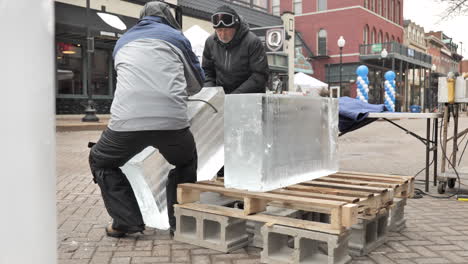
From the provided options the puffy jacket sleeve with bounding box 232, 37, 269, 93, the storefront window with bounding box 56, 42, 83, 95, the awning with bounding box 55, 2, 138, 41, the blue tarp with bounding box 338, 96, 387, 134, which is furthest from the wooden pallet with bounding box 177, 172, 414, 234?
the storefront window with bounding box 56, 42, 83, 95

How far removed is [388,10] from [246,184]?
48793 mm

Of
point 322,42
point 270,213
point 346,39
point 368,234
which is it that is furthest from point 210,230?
point 322,42

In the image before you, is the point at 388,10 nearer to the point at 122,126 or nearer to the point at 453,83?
the point at 453,83

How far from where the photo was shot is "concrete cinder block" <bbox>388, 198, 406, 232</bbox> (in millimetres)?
3934

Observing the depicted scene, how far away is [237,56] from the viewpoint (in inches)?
180

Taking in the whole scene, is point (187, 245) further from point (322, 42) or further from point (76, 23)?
point (322, 42)

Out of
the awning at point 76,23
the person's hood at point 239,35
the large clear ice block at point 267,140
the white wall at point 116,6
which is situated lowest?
the large clear ice block at point 267,140

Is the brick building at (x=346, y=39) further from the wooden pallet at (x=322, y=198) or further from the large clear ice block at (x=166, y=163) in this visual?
the wooden pallet at (x=322, y=198)

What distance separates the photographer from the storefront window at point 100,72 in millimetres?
21078

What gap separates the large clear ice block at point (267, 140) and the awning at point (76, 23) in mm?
14518

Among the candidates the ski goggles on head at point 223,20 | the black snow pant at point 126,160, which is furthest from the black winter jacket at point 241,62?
the black snow pant at point 126,160

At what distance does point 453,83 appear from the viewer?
18.0ft

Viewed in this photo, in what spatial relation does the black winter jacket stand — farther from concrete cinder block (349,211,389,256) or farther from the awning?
the awning

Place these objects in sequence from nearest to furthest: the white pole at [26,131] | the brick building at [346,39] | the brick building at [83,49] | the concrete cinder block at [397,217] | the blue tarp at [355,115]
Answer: the white pole at [26,131]
the concrete cinder block at [397,217]
the blue tarp at [355,115]
the brick building at [83,49]
the brick building at [346,39]
